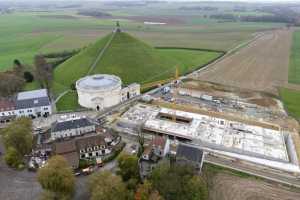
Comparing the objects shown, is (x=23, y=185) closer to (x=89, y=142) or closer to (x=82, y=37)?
(x=89, y=142)

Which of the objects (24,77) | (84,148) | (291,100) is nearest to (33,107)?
(84,148)

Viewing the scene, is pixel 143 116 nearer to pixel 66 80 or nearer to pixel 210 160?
pixel 210 160

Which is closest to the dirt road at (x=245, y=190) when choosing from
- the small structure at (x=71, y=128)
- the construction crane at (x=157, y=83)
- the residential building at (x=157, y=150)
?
the residential building at (x=157, y=150)

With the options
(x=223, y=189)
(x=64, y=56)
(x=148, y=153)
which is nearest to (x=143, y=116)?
(x=148, y=153)

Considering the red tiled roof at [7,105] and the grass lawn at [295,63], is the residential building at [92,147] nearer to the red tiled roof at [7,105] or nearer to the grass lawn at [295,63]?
the red tiled roof at [7,105]

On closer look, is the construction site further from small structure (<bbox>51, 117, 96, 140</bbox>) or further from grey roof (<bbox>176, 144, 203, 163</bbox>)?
grey roof (<bbox>176, 144, 203, 163</bbox>)
